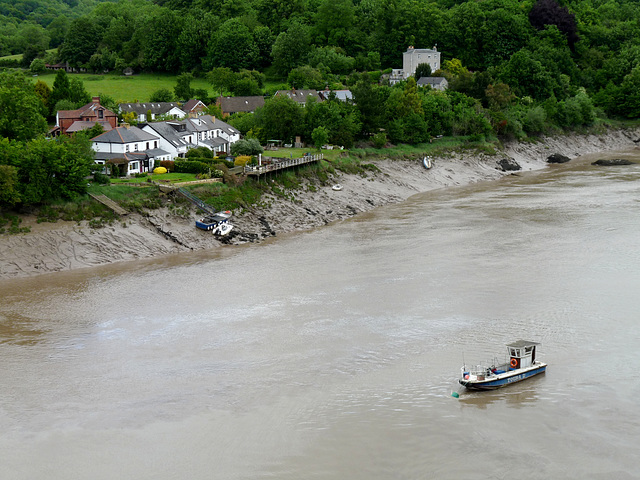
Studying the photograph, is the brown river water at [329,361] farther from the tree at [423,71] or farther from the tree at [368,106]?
the tree at [423,71]

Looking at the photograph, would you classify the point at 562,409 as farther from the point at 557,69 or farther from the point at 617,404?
the point at 557,69

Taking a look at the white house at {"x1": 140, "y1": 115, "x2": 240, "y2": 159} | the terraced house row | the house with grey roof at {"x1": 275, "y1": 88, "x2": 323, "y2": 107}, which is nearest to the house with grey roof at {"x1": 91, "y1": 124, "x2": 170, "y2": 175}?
the terraced house row

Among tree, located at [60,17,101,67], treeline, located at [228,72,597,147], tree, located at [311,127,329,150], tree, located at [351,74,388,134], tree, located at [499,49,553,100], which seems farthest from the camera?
tree, located at [60,17,101,67]

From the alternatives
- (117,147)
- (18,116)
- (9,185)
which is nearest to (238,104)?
(117,147)

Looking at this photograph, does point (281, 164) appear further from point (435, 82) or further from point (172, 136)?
point (435, 82)

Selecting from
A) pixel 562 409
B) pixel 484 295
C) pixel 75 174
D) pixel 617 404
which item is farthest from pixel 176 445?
pixel 75 174

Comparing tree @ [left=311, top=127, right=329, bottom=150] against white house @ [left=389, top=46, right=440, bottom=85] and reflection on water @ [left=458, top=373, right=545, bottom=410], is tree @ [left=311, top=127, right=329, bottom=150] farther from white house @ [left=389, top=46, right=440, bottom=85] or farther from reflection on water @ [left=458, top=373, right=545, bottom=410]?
white house @ [left=389, top=46, right=440, bottom=85]
